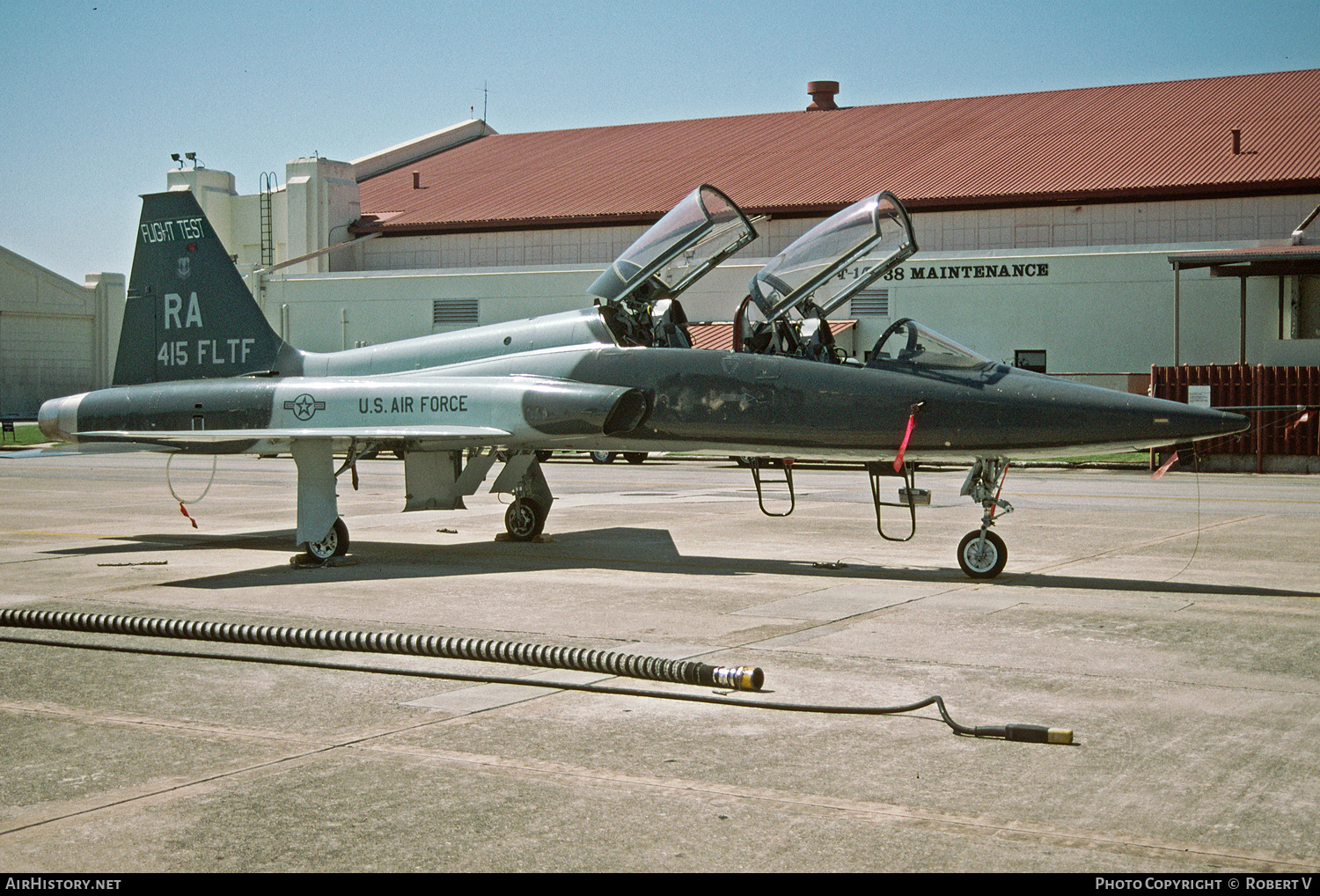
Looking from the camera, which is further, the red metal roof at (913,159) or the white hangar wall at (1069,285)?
the red metal roof at (913,159)

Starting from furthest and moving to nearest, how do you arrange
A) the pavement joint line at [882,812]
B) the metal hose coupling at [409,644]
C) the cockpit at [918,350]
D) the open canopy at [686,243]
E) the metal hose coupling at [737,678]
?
the open canopy at [686,243], the cockpit at [918,350], the metal hose coupling at [409,644], the metal hose coupling at [737,678], the pavement joint line at [882,812]

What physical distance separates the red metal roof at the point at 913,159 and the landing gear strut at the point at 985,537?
1175 inches

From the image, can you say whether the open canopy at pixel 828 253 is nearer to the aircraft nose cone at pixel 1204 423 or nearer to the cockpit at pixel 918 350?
the cockpit at pixel 918 350

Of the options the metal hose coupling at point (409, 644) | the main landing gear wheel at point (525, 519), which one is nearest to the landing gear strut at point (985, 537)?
the metal hose coupling at point (409, 644)

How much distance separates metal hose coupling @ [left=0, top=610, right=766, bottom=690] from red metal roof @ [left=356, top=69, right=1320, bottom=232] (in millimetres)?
34807

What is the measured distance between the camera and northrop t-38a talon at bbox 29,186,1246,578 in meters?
12.0

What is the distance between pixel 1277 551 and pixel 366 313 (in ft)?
119

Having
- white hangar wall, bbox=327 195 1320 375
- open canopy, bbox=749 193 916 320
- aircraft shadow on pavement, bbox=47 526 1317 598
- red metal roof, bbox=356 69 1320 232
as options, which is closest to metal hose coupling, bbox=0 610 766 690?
aircraft shadow on pavement, bbox=47 526 1317 598

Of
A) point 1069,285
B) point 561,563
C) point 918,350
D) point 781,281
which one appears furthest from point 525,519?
point 1069,285

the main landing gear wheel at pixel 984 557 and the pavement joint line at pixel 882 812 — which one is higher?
the main landing gear wheel at pixel 984 557

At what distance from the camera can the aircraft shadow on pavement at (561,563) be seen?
11906 millimetres

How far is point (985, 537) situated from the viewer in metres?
12.2

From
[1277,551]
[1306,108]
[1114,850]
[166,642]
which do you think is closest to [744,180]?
[1306,108]

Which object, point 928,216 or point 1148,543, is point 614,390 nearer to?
point 1148,543
